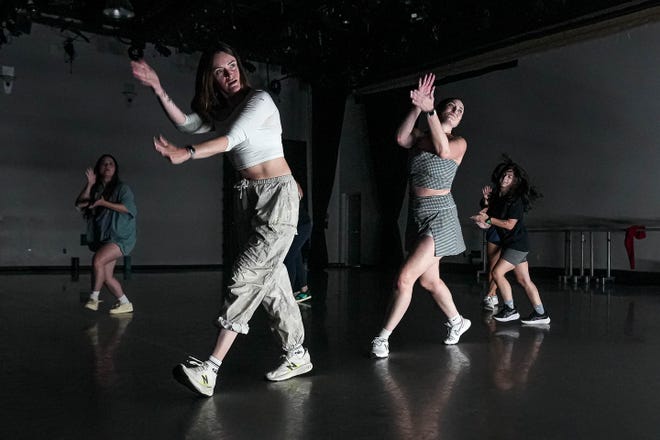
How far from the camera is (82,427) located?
1.96 meters

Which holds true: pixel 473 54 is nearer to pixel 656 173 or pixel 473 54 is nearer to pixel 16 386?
pixel 656 173

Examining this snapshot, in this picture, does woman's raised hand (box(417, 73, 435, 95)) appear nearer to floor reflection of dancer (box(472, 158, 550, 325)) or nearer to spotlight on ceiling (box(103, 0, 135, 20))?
floor reflection of dancer (box(472, 158, 550, 325))

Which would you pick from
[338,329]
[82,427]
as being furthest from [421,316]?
[82,427]

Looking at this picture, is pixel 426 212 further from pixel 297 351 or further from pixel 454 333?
pixel 297 351

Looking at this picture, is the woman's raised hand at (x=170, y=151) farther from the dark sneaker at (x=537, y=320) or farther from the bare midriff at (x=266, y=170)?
the dark sneaker at (x=537, y=320)

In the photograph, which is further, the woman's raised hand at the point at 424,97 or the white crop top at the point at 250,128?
the woman's raised hand at the point at 424,97

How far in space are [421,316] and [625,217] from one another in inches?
235

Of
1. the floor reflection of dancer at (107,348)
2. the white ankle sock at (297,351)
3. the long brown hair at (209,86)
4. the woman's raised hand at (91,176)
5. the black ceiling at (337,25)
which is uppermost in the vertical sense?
the black ceiling at (337,25)

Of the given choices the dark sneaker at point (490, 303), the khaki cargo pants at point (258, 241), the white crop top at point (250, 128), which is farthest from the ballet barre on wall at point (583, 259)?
the white crop top at point (250, 128)

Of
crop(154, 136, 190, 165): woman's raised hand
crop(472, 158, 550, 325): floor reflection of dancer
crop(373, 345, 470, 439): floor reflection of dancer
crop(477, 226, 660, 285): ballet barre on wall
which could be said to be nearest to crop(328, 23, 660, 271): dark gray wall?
crop(477, 226, 660, 285): ballet barre on wall

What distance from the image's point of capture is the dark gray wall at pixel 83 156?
10.8 m

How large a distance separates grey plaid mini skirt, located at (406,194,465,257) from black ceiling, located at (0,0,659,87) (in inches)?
220

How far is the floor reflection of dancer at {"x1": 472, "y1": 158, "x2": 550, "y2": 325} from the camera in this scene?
458cm

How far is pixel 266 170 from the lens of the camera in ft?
8.21
